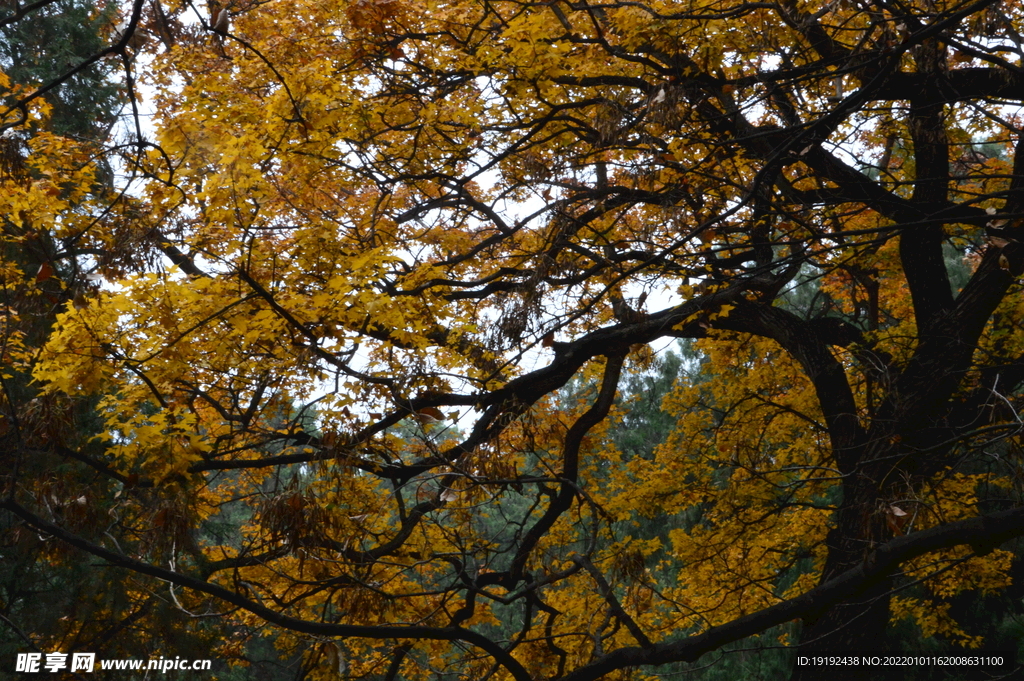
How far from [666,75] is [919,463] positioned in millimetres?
3214

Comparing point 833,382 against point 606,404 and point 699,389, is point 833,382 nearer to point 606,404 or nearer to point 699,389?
point 606,404

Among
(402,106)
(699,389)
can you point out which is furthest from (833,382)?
(402,106)

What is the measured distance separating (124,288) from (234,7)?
263 centimetres

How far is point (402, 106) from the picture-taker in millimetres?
6379

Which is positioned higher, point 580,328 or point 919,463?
point 580,328

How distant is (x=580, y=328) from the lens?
8.89 metres

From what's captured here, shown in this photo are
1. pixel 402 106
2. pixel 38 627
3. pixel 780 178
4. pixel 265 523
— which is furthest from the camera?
pixel 38 627

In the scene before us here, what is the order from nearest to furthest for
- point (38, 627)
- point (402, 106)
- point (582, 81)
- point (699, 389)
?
point (582, 81)
point (402, 106)
point (38, 627)
point (699, 389)

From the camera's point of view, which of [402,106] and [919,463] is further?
[402,106]

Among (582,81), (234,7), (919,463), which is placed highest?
(234,7)

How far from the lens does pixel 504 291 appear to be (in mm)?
4820

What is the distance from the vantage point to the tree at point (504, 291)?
374 centimetres

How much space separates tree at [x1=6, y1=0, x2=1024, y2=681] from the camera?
3738 mm

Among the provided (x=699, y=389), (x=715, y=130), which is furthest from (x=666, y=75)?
(x=699, y=389)
